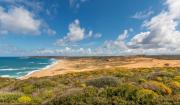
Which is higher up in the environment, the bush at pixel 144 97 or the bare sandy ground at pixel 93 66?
the bush at pixel 144 97

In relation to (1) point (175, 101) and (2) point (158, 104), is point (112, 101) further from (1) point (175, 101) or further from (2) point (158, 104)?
(1) point (175, 101)

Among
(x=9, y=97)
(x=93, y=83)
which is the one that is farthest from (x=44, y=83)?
(x=9, y=97)

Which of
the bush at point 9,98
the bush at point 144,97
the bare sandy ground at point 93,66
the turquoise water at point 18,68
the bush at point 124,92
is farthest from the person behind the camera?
the turquoise water at point 18,68

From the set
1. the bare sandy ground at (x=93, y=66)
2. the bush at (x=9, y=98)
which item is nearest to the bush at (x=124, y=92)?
the bush at (x=9, y=98)

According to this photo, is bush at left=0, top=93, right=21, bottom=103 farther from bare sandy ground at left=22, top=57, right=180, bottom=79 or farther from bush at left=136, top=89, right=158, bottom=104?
bare sandy ground at left=22, top=57, right=180, bottom=79

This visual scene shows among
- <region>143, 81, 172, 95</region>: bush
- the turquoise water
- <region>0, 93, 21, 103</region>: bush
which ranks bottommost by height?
the turquoise water

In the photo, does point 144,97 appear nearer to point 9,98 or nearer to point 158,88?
point 158,88

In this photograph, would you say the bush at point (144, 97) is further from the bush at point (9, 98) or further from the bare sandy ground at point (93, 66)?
the bare sandy ground at point (93, 66)

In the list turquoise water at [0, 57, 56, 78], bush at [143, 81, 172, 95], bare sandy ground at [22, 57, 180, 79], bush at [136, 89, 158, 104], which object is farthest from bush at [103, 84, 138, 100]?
turquoise water at [0, 57, 56, 78]

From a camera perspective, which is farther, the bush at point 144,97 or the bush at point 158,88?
the bush at point 158,88

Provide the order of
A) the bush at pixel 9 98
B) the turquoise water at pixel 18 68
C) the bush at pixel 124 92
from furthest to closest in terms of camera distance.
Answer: the turquoise water at pixel 18 68, the bush at pixel 9 98, the bush at pixel 124 92

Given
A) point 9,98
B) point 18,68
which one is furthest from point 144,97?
point 18,68
